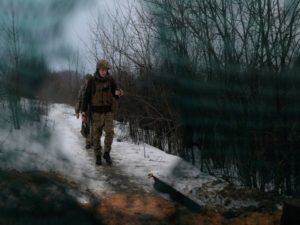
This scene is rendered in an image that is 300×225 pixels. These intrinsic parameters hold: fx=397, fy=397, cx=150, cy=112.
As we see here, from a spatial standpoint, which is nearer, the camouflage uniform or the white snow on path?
the white snow on path

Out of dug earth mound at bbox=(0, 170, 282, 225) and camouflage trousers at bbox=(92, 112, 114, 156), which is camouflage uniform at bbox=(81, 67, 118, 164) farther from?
dug earth mound at bbox=(0, 170, 282, 225)

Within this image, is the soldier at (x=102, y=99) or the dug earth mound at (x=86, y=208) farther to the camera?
the soldier at (x=102, y=99)

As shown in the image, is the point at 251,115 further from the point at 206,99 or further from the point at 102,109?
the point at 102,109

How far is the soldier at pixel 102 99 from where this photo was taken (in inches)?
265

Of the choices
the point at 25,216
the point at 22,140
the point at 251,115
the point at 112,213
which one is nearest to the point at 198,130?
the point at 251,115

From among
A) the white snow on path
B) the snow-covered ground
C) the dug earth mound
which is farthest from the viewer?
the white snow on path

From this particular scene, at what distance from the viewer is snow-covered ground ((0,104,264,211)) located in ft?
19.5

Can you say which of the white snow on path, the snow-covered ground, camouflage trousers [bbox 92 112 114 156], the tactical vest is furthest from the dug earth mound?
the tactical vest

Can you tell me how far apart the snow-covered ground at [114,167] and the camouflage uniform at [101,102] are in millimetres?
583

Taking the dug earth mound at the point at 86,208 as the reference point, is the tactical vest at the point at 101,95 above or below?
above

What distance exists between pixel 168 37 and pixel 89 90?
3872mm

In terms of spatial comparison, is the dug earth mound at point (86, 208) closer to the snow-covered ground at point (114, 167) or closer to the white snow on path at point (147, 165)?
the snow-covered ground at point (114, 167)

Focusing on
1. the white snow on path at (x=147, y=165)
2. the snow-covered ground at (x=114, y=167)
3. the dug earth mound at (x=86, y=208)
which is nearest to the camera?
the dug earth mound at (x=86, y=208)

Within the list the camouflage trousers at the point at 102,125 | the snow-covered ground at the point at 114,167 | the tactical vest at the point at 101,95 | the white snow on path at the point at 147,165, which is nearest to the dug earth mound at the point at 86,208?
the snow-covered ground at the point at 114,167
